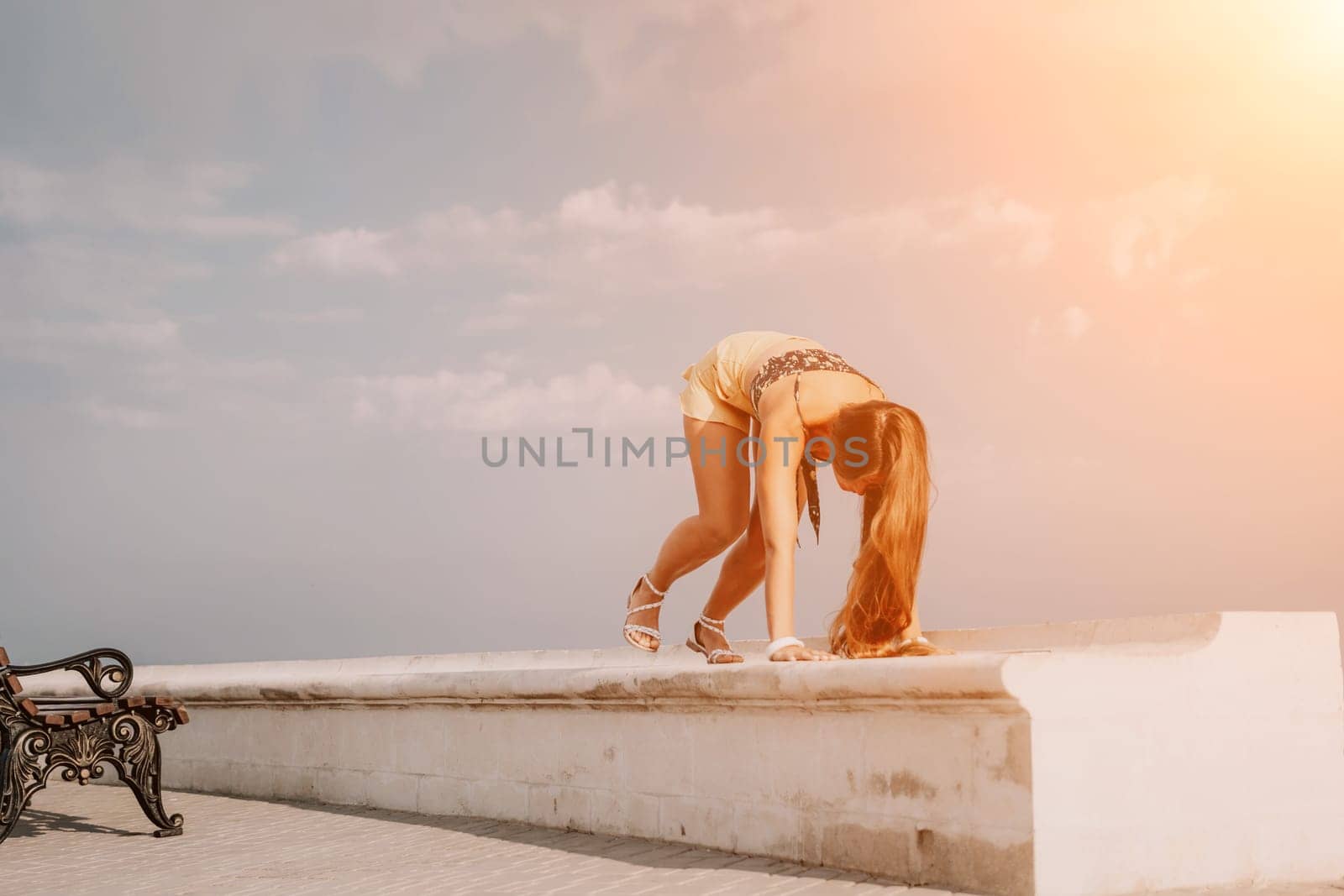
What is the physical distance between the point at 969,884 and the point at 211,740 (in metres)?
5.14

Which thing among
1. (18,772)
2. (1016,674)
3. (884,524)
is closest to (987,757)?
(1016,674)

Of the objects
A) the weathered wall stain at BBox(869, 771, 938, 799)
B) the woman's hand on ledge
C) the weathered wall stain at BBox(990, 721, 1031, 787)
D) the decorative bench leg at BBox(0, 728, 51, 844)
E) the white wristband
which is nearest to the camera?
the weathered wall stain at BBox(990, 721, 1031, 787)

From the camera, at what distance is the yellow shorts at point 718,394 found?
5.77m

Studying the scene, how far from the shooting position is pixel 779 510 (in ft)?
16.6

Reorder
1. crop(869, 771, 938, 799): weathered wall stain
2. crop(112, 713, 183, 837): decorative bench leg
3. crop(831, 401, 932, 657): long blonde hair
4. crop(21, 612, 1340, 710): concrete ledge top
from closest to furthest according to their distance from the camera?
crop(21, 612, 1340, 710): concrete ledge top → crop(869, 771, 938, 799): weathered wall stain → crop(831, 401, 932, 657): long blonde hair → crop(112, 713, 183, 837): decorative bench leg

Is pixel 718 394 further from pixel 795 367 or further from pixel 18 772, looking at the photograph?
pixel 18 772

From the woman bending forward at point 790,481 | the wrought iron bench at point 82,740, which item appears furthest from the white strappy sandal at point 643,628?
the wrought iron bench at point 82,740

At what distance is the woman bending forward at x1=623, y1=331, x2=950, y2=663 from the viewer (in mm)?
4855

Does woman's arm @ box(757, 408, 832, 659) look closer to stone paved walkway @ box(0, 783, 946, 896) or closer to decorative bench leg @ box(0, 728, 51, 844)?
stone paved walkway @ box(0, 783, 946, 896)

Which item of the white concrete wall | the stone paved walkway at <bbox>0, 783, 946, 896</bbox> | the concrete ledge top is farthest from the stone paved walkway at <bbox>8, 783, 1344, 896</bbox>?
the concrete ledge top

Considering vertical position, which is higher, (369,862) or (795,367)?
(795,367)

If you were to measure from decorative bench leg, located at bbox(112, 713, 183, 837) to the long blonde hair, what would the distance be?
300 cm

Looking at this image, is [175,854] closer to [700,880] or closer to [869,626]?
[700,880]

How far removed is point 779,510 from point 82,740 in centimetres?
308
